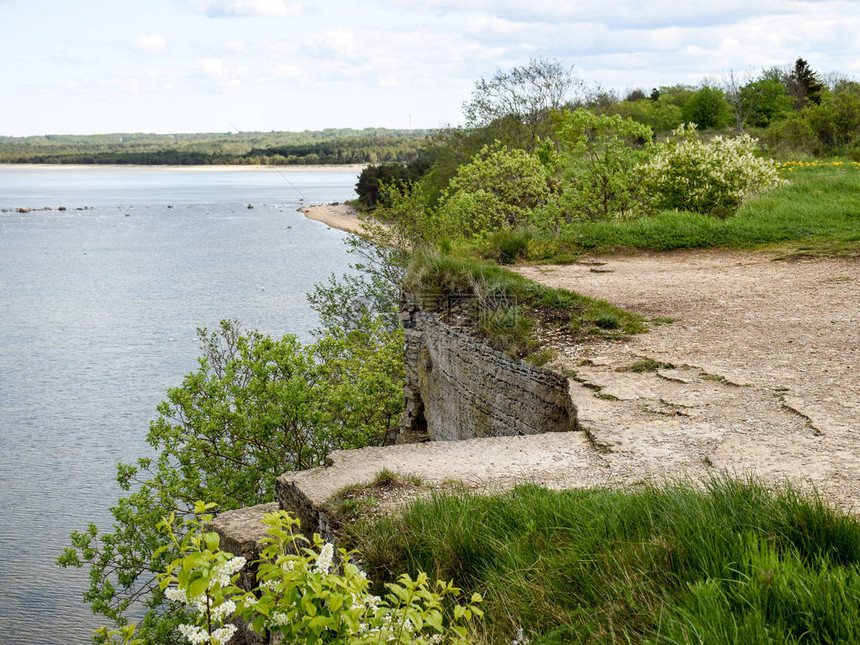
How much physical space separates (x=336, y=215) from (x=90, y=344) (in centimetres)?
4576

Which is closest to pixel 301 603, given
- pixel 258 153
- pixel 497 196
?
pixel 497 196

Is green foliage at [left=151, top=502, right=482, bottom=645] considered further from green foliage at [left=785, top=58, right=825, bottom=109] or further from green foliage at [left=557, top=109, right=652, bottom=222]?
green foliage at [left=785, top=58, right=825, bottom=109]

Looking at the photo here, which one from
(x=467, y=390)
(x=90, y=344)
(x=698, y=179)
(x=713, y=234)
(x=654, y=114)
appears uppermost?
(x=654, y=114)

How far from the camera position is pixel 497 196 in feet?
67.3

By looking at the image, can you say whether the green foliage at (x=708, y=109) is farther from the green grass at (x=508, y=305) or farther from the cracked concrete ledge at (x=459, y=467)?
the cracked concrete ledge at (x=459, y=467)

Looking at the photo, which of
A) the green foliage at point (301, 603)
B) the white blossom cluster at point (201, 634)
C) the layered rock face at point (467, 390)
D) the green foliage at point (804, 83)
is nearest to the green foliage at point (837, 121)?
the green foliage at point (804, 83)

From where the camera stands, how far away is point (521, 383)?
26.1 feet

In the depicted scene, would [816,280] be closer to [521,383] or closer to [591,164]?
[521,383]

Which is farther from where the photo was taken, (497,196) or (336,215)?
(336,215)

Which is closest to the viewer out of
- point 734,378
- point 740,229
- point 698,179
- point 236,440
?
point 734,378

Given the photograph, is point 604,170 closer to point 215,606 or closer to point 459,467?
point 459,467

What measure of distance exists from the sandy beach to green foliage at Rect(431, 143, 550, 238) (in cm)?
3834

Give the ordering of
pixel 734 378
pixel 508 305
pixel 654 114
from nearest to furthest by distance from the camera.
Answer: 1. pixel 734 378
2. pixel 508 305
3. pixel 654 114

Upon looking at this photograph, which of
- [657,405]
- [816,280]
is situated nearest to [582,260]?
[816,280]
